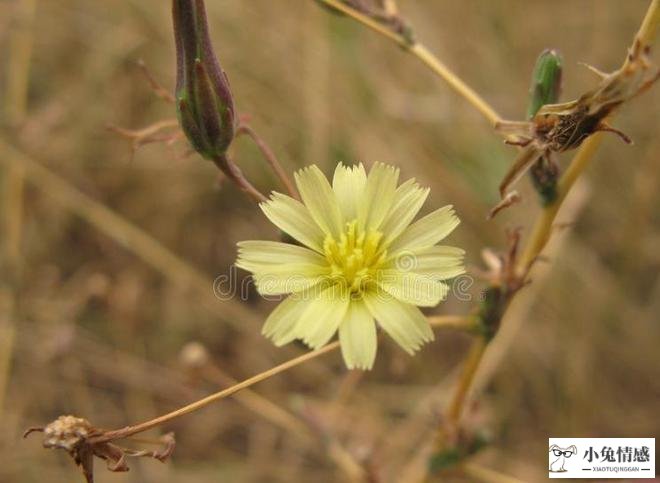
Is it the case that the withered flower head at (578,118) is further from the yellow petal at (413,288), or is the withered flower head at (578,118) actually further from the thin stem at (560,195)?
the yellow petal at (413,288)

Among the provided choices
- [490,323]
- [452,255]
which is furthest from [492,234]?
[452,255]

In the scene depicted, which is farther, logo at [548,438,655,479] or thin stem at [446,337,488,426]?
logo at [548,438,655,479]

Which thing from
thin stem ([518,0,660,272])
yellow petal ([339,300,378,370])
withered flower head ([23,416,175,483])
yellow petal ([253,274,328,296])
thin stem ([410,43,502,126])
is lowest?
withered flower head ([23,416,175,483])

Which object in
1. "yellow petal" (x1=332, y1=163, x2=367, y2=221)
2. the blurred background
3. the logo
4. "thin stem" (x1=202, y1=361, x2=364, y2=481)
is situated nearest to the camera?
"yellow petal" (x1=332, y1=163, x2=367, y2=221)

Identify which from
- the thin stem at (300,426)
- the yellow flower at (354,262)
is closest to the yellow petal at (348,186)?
the yellow flower at (354,262)

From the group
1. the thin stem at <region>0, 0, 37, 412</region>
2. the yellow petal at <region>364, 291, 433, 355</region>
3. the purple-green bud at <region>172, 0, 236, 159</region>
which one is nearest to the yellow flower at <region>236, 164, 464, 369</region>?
the yellow petal at <region>364, 291, 433, 355</region>

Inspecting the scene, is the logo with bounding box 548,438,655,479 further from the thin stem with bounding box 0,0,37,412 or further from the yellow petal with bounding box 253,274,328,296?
the thin stem with bounding box 0,0,37,412

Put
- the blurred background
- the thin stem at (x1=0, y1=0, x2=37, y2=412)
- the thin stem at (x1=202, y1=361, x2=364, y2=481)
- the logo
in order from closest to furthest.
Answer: the logo → the thin stem at (x1=202, y1=361, x2=364, y2=481) → the thin stem at (x1=0, y1=0, x2=37, y2=412) → the blurred background
